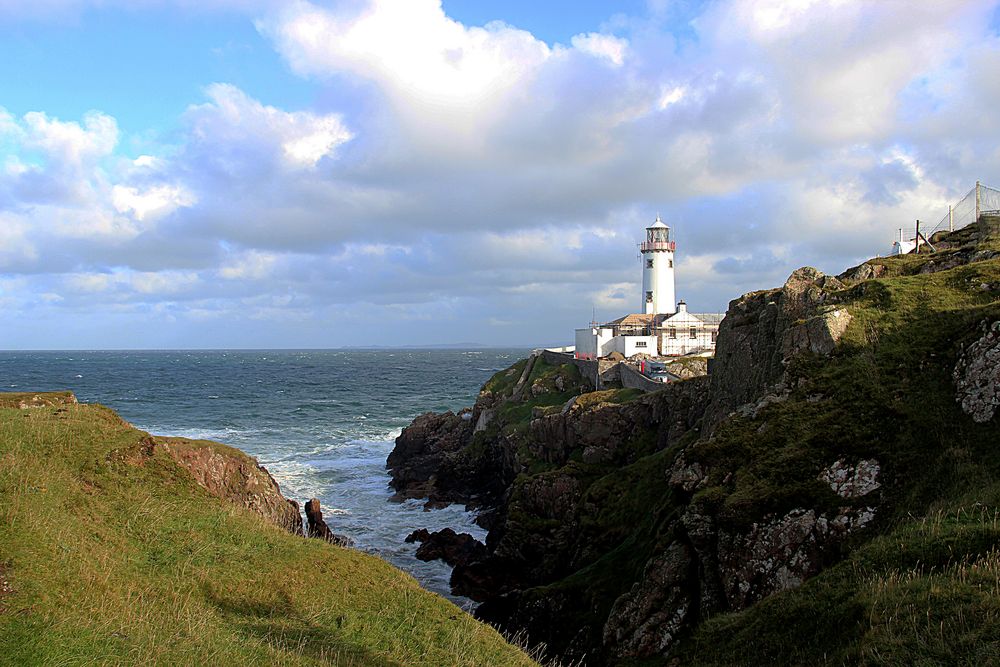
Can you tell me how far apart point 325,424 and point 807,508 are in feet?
232

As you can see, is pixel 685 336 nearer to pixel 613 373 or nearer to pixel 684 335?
pixel 684 335

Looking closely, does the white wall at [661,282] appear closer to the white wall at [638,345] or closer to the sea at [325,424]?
the white wall at [638,345]

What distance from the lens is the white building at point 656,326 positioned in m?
74.2

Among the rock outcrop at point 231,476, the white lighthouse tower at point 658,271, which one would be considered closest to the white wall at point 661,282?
the white lighthouse tower at point 658,271

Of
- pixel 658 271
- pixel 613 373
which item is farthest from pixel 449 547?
pixel 658 271

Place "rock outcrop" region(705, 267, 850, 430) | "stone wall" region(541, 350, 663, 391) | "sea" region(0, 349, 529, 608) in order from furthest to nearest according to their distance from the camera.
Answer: "stone wall" region(541, 350, 663, 391) < "sea" region(0, 349, 529, 608) < "rock outcrop" region(705, 267, 850, 430)

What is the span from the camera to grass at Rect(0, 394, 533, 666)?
10766mm

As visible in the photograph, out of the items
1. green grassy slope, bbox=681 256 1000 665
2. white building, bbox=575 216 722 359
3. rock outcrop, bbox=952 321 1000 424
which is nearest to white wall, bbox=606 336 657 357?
white building, bbox=575 216 722 359

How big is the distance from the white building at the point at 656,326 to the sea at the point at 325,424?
26.9m

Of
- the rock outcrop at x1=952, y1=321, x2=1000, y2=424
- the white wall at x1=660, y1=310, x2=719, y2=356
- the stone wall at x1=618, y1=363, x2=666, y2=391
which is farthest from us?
the white wall at x1=660, y1=310, x2=719, y2=356

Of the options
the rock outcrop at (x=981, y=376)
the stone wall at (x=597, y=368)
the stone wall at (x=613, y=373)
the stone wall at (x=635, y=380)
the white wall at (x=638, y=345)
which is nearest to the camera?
the rock outcrop at (x=981, y=376)

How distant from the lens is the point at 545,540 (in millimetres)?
29453

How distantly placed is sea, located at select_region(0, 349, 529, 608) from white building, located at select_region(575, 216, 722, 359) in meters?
26.9

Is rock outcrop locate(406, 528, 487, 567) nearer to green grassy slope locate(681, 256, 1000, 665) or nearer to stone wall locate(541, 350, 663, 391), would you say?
stone wall locate(541, 350, 663, 391)
